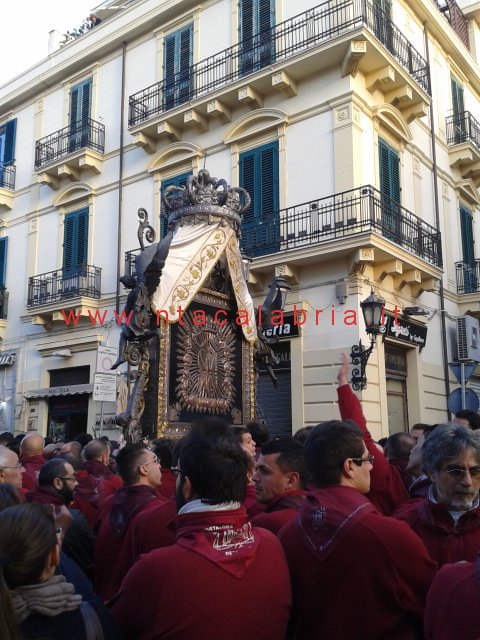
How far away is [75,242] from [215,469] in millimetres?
16611

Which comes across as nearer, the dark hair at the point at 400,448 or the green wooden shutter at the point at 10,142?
the dark hair at the point at 400,448

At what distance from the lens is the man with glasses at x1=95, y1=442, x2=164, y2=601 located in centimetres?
332

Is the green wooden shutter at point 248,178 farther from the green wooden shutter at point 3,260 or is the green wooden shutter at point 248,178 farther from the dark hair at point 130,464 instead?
the dark hair at point 130,464

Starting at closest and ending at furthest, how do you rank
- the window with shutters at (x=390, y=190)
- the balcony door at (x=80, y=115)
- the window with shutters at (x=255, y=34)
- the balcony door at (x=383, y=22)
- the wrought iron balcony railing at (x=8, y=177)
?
the window with shutters at (x=390, y=190), the balcony door at (x=383, y=22), the window with shutters at (x=255, y=34), the balcony door at (x=80, y=115), the wrought iron balcony railing at (x=8, y=177)

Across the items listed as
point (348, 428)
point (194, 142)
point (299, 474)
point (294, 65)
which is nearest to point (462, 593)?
point (348, 428)

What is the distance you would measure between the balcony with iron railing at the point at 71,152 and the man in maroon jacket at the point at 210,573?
1647 centimetres

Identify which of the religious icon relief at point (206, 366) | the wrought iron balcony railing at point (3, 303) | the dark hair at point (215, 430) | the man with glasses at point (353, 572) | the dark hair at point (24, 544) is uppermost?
the wrought iron balcony railing at point (3, 303)

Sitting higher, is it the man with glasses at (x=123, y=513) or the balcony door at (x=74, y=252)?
the balcony door at (x=74, y=252)

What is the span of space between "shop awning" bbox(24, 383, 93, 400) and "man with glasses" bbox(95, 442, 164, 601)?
42.4 feet

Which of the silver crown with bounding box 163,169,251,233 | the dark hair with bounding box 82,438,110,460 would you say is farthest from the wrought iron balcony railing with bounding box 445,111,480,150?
the dark hair with bounding box 82,438,110,460

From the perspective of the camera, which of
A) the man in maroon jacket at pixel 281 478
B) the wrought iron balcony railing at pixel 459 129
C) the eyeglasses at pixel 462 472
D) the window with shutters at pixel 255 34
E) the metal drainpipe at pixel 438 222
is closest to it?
the eyeglasses at pixel 462 472

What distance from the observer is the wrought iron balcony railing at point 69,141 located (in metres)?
17.9

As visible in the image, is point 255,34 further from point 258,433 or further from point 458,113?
point 258,433

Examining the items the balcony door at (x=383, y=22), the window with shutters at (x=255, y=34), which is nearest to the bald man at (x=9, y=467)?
the window with shutters at (x=255, y=34)
